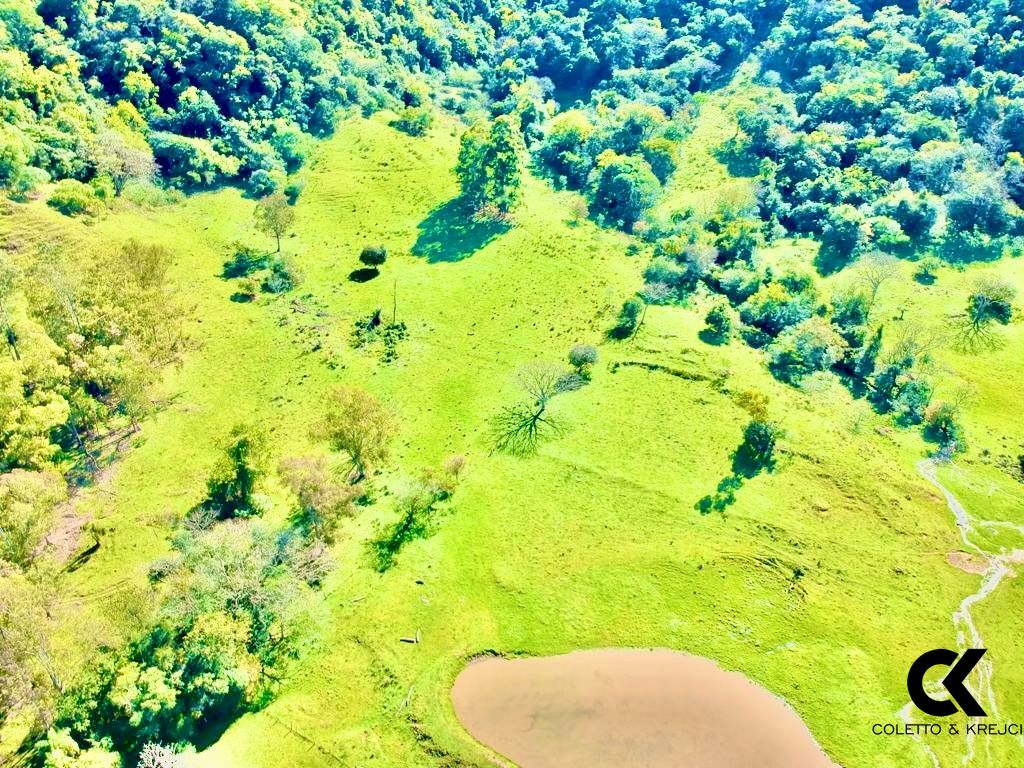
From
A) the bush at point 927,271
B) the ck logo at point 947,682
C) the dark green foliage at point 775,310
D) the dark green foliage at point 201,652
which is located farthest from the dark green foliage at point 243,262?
the bush at point 927,271

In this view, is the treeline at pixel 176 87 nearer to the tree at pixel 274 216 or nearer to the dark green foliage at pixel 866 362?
the tree at pixel 274 216

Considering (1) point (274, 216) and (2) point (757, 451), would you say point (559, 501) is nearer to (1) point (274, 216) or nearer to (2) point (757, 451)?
(2) point (757, 451)

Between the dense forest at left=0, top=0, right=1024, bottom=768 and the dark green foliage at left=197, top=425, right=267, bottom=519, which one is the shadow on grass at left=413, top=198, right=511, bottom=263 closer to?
the dense forest at left=0, top=0, right=1024, bottom=768

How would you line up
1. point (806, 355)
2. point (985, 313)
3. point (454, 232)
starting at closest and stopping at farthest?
point (806, 355) < point (985, 313) < point (454, 232)

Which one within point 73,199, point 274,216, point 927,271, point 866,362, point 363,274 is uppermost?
point 927,271

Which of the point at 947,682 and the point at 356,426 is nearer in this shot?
the point at 947,682

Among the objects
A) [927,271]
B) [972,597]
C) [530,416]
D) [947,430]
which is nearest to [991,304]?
[927,271]

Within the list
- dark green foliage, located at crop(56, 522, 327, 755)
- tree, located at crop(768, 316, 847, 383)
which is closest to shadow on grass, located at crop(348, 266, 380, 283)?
dark green foliage, located at crop(56, 522, 327, 755)
